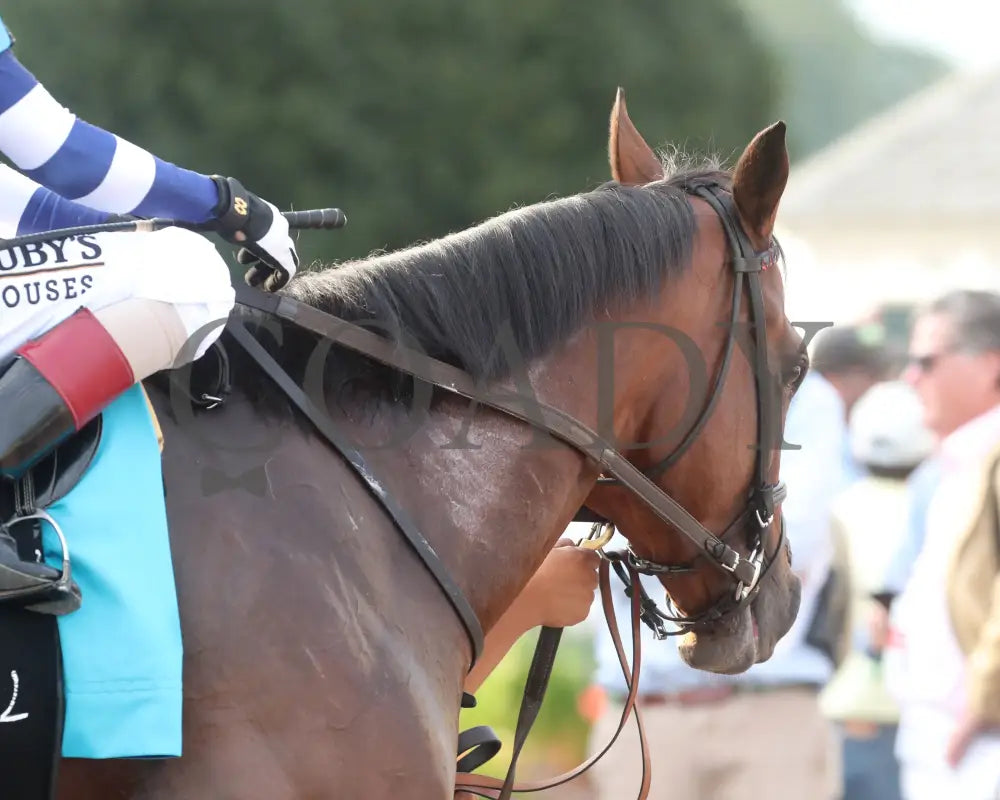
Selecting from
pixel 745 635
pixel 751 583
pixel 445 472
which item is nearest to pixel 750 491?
pixel 751 583

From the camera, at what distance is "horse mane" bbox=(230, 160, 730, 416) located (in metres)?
2.59

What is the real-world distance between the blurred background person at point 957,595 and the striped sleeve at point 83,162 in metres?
2.93

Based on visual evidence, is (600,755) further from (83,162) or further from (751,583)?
(83,162)

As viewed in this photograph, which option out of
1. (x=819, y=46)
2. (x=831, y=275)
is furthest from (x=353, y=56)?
(x=819, y=46)

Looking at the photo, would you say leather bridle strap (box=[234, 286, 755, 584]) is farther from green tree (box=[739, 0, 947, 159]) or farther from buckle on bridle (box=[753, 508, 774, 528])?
green tree (box=[739, 0, 947, 159])

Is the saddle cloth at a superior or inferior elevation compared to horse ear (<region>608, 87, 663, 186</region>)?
inferior

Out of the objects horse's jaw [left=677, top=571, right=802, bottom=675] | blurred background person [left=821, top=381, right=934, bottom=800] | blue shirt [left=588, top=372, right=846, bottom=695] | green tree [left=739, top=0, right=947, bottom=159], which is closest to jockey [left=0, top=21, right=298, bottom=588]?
horse's jaw [left=677, top=571, right=802, bottom=675]

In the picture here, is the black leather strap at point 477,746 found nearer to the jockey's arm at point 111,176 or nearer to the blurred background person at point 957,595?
the jockey's arm at point 111,176

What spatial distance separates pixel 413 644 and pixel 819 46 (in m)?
56.9

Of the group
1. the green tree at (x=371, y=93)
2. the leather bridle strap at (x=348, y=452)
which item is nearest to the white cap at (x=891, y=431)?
the leather bridle strap at (x=348, y=452)

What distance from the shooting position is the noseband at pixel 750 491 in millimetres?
2867

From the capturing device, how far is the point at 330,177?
1762 cm

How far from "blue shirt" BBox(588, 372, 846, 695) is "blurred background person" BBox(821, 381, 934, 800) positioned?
0.21 metres

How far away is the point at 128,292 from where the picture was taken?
232 centimetres
